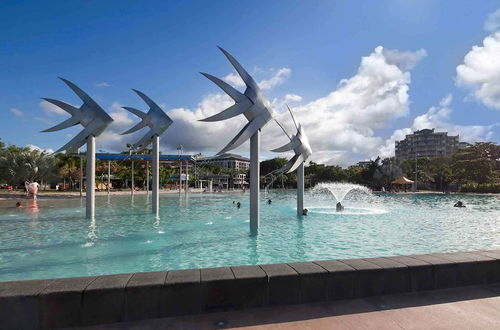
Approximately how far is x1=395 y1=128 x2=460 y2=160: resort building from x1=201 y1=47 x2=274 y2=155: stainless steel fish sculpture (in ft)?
517

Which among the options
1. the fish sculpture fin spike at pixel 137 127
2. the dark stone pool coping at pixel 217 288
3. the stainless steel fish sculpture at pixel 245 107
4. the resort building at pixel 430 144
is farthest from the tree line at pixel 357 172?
the resort building at pixel 430 144

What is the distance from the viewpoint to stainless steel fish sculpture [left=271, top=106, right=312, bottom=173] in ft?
53.4

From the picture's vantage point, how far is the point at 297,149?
54.8 ft

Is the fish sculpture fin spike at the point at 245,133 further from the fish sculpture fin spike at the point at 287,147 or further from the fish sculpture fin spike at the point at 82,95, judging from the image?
the fish sculpture fin spike at the point at 82,95

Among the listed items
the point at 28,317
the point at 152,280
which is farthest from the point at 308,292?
the point at 28,317

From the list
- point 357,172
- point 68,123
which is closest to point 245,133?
point 68,123

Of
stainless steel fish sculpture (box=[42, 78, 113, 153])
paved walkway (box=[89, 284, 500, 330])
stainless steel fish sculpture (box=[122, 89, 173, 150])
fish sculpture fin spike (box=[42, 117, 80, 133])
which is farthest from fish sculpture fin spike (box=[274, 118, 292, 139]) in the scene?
fish sculpture fin spike (box=[42, 117, 80, 133])

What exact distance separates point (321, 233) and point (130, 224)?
970cm

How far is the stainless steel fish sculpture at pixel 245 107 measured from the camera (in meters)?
12.3

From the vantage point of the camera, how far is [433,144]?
513ft

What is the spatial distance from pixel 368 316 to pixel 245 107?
9.87m

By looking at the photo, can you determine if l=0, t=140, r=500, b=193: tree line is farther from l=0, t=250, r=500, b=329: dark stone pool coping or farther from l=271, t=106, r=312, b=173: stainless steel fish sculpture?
l=0, t=250, r=500, b=329: dark stone pool coping

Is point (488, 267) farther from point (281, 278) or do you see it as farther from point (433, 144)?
point (433, 144)

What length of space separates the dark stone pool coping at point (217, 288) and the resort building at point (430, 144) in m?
164
